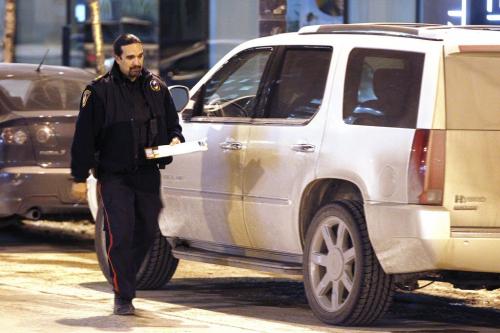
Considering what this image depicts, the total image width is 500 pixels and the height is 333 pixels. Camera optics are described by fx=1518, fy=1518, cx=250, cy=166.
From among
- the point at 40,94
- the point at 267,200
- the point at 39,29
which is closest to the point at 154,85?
the point at 267,200

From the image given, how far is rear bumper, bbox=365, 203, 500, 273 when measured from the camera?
8227 mm

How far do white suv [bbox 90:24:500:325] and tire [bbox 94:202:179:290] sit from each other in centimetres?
32

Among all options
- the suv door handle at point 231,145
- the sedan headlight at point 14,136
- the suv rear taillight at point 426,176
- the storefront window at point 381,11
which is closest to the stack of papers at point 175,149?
the suv door handle at point 231,145

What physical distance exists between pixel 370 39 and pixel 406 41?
0.33m

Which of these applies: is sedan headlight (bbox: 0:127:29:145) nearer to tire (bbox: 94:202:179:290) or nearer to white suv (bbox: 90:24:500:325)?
tire (bbox: 94:202:179:290)

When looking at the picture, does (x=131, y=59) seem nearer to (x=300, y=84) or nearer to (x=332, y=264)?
(x=300, y=84)

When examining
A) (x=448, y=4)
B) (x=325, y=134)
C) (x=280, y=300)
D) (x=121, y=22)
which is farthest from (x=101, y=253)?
(x=121, y=22)

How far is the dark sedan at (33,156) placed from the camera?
12.6 meters

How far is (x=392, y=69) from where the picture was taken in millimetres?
8727

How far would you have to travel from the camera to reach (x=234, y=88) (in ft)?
32.8

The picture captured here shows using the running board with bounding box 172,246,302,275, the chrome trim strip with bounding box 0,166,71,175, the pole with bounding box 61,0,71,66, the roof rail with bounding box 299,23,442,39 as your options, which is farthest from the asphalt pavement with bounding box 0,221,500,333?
the pole with bounding box 61,0,71,66

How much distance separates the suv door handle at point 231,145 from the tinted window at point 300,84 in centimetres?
27

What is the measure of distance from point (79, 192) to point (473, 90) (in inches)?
201

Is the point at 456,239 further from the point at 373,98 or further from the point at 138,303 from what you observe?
the point at 138,303
